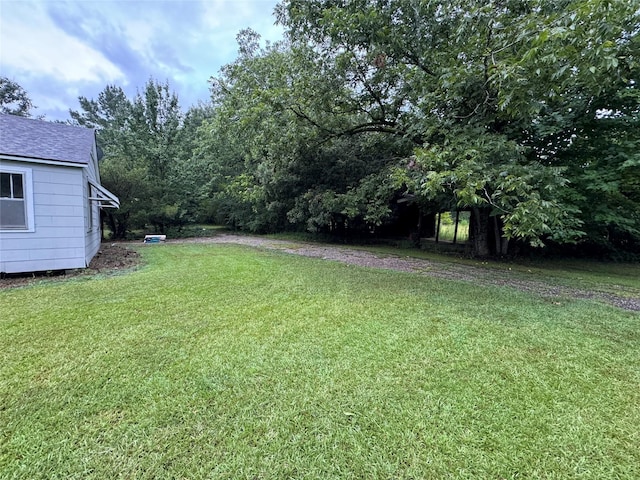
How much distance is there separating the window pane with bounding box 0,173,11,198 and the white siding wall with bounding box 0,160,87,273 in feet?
0.79

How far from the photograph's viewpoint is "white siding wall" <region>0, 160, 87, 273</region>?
5.68 meters

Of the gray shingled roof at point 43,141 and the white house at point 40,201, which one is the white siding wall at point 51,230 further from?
the gray shingled roof at point 43,141

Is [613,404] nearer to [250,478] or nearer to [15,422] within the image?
[250,478]

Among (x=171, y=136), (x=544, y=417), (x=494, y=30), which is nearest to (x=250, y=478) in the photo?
(x=544, y=417)

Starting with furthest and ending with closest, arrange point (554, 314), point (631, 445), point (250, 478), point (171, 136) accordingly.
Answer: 1. point (171, 136)
2. point (554, 314)
3. point (631, 445)
4. point (250, 478)

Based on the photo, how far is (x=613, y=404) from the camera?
221cm

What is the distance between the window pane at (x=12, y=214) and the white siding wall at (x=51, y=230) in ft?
0.58

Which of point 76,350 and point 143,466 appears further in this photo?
point 76,350

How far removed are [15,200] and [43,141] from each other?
4.93 feet

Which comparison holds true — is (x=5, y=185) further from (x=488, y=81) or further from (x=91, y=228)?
(x=488, y=81)

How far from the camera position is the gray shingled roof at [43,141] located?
5.67 m

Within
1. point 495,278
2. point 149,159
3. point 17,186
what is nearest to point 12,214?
point 17,186

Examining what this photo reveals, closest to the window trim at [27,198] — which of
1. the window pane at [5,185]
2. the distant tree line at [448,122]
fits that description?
the window pane at [5,185]

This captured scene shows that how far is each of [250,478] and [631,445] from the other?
2325 mm
